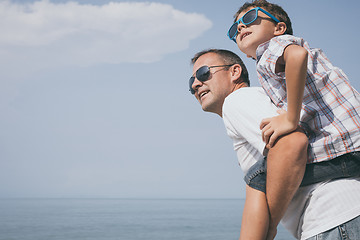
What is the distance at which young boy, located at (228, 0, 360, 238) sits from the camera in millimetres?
1609

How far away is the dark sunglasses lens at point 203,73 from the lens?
2.61 m

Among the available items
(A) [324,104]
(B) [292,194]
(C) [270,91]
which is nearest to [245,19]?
(C) [270,91]

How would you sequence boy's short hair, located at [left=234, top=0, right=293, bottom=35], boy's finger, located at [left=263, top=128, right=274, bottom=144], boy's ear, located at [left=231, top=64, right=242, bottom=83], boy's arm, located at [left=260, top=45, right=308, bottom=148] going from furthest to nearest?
boy's ear, located at [left=231, top=64, right=242, bottom=83] → boy's short hair, located at [left=234, top=0, right=293, bottom=35] → boy's finger, located at [left=263, top=128, right=274, bottom=144] → boy's arm, located at [left=260, top=45, right=308, bottom=148]

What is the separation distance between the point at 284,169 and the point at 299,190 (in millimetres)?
249

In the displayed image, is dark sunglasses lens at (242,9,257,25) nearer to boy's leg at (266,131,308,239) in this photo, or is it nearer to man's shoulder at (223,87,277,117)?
man's shoulder at (223,87,277,117)

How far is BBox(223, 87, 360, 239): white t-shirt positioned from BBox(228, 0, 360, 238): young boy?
0.06 metres

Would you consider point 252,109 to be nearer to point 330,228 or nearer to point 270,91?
point 270,91

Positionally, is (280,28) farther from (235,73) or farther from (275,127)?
(275,127)

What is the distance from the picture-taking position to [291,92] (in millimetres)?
1604

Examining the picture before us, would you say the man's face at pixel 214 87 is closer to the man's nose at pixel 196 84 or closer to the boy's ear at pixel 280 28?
the man's nose at pixel 196 84

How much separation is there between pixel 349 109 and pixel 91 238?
42658 millimetres

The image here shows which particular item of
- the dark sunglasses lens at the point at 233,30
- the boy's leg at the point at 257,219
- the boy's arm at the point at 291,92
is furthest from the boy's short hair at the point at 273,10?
the boy's leg at the point at 257,219

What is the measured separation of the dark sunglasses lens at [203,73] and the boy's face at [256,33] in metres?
0.46

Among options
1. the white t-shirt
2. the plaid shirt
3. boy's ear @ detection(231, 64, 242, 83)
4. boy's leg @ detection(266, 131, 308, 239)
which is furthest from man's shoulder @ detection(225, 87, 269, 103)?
boy's ear @ detection(231, 64, 242, 83)
